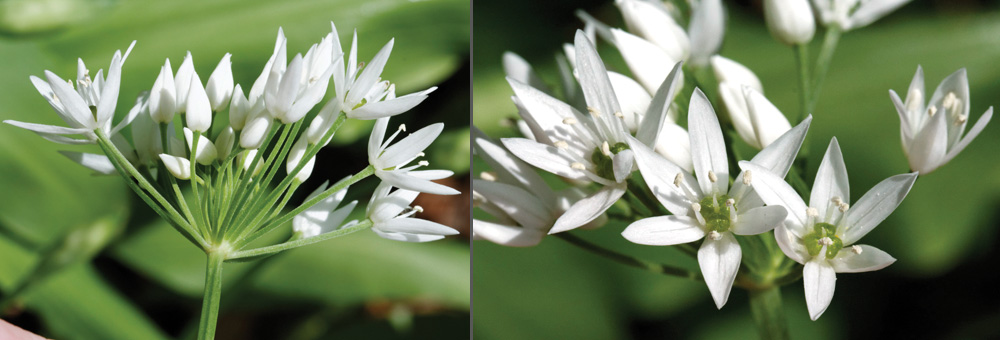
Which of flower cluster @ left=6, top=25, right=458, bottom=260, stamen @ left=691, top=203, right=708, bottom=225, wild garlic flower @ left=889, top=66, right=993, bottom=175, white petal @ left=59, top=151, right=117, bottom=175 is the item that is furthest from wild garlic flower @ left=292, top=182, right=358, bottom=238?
wild garlic flower @ left=889, top=66, right=993, bottom=175

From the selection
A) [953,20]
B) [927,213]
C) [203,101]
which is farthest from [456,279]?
[953,20]

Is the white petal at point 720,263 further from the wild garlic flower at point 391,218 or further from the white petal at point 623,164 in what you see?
the wild garlic flower at point 391,218

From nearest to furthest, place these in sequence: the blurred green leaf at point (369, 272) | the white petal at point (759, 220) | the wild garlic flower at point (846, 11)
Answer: the white petal at point (759, 220), the wild garlic flower at point (846, 11), the blurred green leaf at point (369, 272)

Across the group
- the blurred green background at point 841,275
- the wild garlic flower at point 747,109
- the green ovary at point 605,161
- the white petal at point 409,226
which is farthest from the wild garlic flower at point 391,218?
the blurred green background at point 841,275

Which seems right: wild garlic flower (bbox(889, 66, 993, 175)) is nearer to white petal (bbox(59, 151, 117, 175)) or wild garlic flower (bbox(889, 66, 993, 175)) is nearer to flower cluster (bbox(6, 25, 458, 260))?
flower cluster (bbox(6, 25, 458, 260))

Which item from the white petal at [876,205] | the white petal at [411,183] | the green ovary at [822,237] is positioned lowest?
the green ovary at [822,237]

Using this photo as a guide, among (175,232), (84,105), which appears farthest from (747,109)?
(175,232)
